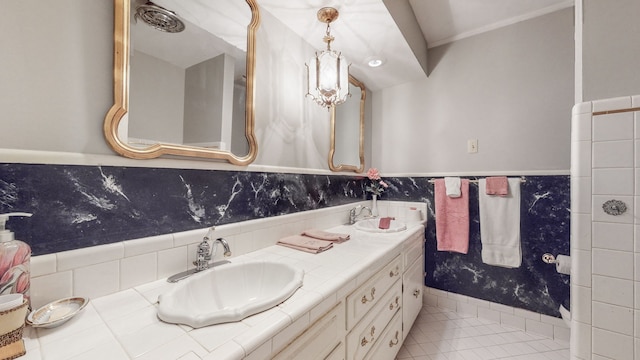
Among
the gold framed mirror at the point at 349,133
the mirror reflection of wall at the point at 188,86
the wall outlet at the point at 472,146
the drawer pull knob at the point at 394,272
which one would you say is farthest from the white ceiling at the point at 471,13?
the drawer pull knob at the point at 394,272

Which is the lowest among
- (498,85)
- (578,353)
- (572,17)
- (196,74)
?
(578,353)

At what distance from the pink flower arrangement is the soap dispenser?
2029 mm

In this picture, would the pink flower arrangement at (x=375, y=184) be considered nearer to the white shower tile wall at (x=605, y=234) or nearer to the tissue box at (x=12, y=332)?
the white shower tile wall at (x=605, y=234)

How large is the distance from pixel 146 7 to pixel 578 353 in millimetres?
2163

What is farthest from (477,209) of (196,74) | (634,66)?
(196,74)

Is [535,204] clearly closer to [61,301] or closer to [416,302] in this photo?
[416,302]

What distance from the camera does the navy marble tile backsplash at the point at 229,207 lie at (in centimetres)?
66

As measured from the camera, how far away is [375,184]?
233cm

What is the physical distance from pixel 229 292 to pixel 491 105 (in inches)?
87.8

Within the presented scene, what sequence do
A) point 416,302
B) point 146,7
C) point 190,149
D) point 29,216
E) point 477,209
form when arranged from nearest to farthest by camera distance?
point 29,216, point 146,7, point 190,149, point 416,302, point 477,209

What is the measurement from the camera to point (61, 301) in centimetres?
64

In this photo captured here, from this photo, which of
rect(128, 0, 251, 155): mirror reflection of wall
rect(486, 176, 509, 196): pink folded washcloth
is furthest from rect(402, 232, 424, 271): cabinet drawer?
rect(128, 0, 251, 155): mirror reflection of wall

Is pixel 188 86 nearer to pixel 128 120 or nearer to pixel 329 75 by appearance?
pixel 128 120

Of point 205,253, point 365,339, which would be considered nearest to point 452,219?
point 365,339
